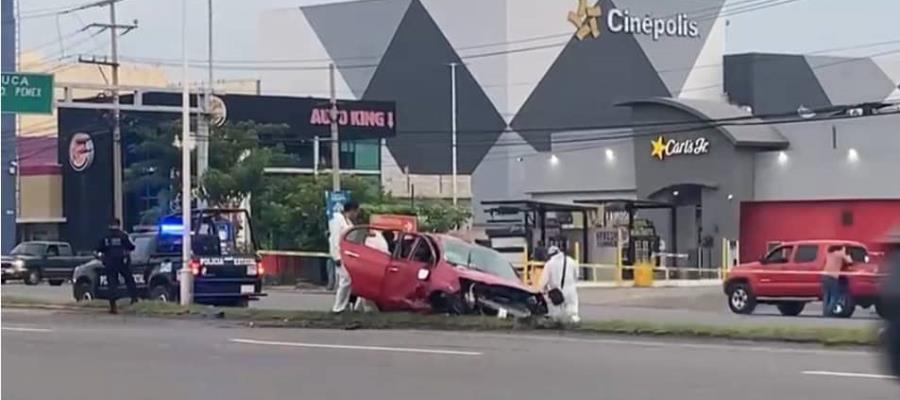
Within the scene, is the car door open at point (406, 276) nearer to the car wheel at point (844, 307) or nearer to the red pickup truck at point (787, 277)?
the car wheel at point (844, 307)

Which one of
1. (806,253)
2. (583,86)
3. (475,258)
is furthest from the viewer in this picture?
(583,86)

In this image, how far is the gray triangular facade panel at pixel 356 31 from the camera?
93125 millimetres

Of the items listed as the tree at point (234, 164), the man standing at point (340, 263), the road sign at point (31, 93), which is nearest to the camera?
the man standing at point (340, 263)

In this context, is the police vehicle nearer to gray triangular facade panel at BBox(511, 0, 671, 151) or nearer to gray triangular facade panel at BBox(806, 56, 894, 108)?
gray triangular facade panel at BBox(511, 0, 671, 151)

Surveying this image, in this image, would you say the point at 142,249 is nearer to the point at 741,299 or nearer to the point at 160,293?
the point at 160,293

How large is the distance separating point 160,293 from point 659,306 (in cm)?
1108

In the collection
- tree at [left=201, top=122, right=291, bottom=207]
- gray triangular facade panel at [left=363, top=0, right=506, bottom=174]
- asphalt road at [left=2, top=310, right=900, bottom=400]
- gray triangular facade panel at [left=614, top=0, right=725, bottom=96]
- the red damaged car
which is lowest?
asphalt road at [left=2, top=310, right=900, bottom=400]

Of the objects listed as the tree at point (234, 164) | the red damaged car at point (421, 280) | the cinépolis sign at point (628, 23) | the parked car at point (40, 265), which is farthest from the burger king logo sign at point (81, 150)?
the red damaged car at point (421, 280)

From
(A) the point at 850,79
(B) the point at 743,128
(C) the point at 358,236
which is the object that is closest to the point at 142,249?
(C) the point at 358,236

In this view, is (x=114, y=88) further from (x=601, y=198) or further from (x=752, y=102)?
(x=752, y=102)

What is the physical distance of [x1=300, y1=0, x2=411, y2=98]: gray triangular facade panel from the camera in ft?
306

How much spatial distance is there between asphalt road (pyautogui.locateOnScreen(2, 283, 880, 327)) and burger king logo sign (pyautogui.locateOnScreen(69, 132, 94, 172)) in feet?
64.9

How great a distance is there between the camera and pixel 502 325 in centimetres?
2269

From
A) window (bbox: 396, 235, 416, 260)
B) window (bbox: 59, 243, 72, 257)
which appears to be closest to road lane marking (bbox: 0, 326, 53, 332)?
window (bbox: 396, 235, 416, 260)
